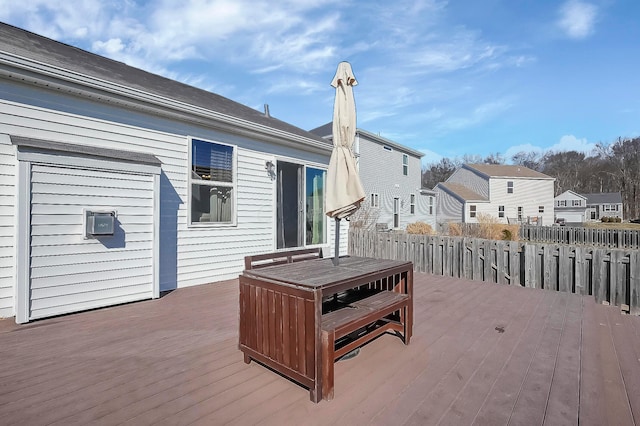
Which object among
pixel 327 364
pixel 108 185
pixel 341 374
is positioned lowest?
pixel 341 374

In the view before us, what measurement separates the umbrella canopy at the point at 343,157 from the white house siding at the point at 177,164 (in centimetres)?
331

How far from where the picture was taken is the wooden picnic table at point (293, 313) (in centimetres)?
208

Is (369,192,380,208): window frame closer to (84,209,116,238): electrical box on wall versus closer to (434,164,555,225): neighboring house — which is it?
(434,164,555,225): neighboring house

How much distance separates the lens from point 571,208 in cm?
4050

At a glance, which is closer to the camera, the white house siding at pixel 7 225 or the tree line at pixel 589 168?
the white house siding at pixel 7 225

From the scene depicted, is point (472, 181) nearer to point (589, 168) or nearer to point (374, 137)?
point (374, 137)

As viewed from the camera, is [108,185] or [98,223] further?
[108,185]

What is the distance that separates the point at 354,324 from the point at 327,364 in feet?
1.24

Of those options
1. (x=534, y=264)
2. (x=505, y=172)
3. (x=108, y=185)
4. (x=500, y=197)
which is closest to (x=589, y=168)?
(x=505, y=172)

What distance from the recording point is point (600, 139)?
5266 cm

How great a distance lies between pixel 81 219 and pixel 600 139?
71.2 metres

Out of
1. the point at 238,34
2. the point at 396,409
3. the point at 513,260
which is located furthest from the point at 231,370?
the point at 238,34

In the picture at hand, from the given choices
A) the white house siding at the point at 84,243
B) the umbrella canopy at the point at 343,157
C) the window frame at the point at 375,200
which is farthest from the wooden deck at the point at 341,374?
the window frame at the point at 375,200

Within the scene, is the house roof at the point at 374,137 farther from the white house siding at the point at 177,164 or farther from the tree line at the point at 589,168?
the tree line at the point at 589,168
